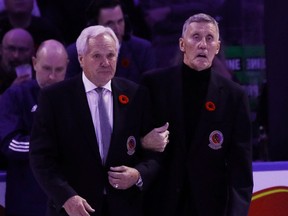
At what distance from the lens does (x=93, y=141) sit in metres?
4.30

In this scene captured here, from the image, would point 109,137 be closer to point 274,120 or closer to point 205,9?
point 274,120

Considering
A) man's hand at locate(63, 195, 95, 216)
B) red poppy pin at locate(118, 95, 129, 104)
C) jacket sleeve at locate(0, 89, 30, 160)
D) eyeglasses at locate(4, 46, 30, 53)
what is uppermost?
eyeglasses at locate(4, 46, 30, 53)

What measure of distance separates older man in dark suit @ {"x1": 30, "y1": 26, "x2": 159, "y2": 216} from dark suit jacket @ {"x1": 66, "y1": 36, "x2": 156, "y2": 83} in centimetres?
155

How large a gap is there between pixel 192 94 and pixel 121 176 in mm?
648

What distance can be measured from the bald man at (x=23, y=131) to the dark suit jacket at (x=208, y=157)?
917 mm

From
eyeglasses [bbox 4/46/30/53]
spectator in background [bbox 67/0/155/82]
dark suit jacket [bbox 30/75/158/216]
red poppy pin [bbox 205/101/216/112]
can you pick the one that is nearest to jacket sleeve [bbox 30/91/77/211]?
dark suit jacket [bbox 30/75/158/216]

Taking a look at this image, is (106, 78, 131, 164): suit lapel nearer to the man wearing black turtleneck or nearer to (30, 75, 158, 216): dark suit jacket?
(30, 75, 158, 216): dark suit jacket

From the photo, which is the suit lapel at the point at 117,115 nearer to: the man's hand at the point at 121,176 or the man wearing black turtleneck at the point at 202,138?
the man's hand at the point at 121,176

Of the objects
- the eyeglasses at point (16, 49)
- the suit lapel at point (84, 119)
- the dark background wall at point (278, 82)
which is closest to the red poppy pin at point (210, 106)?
the suit lapel at point (84, 119)

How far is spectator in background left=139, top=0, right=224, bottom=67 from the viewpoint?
684 cm

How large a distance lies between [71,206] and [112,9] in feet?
7.46

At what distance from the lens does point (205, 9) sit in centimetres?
684

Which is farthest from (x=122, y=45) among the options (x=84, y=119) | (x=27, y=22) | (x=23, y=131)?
(x=84, y=119)

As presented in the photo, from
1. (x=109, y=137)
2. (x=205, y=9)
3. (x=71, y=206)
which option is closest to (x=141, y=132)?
(x=109, y=137)
